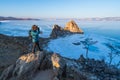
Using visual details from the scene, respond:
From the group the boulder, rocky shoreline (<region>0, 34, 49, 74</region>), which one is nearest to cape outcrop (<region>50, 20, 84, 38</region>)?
the boulder

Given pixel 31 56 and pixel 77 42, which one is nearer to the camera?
pixel 31 56

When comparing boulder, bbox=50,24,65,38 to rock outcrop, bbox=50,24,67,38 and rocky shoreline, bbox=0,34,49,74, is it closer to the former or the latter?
rock outcrop, bbox=50,24,67,38

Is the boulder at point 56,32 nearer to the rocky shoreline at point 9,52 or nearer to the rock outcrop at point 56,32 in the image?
the rock outcrop at point 56,32

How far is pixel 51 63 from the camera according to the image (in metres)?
14.2

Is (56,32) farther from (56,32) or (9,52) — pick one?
(9,52)

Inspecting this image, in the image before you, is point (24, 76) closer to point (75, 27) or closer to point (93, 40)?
point (93, 40)

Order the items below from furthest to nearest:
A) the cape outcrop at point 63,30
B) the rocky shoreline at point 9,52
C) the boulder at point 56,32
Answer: the cape outcrop at point 63,30, the boulder at point 56,32, the rocky shoreline at point 9,52

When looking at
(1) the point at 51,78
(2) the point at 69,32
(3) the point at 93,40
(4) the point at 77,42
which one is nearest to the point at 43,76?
(1) the point at 51,78

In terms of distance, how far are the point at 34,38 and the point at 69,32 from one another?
84150 millimetres

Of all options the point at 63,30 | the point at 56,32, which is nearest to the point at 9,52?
the point at 56,32

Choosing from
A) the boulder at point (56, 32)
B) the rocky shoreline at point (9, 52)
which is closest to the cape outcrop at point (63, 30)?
the boulder at point (56, 32)

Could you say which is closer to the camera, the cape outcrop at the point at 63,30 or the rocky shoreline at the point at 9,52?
the rocky shoreline at the point at 9,52

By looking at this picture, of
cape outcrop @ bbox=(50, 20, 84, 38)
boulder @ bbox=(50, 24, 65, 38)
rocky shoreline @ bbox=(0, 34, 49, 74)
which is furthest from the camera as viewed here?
cape outcrop @ bbox=(50, 20, 84, 38)

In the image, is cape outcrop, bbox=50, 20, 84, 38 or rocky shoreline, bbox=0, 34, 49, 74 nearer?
rocky shoreline, bbox=0, 34, 49, 74
